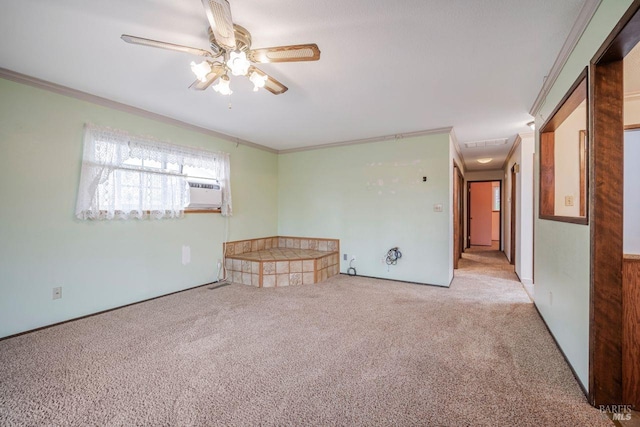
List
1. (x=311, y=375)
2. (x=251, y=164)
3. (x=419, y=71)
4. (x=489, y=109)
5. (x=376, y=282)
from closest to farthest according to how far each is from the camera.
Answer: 1. (x=311, y=375)
2. (x=419, y=71)
3. (x=489, y=109)
4. (x=376, y=282)
5. (x=251, y=164)

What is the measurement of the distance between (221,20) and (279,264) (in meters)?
→ 3.19

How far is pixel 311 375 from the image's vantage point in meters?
1.89

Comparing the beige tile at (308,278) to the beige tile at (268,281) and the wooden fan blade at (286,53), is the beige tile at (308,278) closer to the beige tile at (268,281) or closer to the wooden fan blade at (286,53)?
the beige tile at (268,281)

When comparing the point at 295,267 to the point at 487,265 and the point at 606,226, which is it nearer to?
the point at 606,226

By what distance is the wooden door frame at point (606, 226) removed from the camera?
1.51 m

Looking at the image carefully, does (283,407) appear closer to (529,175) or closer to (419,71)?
(419,71)

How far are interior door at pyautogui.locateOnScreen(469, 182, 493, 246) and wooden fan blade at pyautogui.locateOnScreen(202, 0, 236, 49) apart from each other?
876cm

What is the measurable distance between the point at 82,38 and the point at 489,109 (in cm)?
388

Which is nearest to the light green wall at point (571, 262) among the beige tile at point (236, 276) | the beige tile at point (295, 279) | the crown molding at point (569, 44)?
the crown molding at point (569, 44)

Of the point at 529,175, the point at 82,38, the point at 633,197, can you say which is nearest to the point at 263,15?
the point at 82,38

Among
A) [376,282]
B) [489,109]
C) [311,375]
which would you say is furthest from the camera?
[376,282]

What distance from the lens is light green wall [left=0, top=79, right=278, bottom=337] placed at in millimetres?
2453

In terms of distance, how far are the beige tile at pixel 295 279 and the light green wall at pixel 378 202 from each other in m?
1.00

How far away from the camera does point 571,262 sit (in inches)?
77.9
